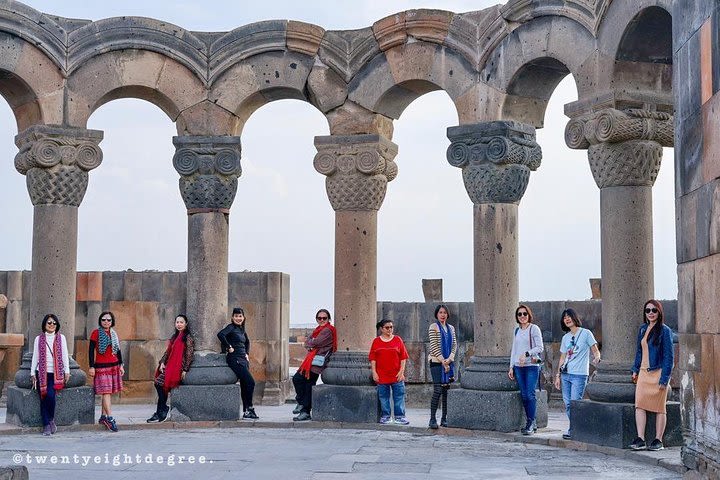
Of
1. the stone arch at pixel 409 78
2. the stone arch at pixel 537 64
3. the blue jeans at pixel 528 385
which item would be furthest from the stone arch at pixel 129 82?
the blue jeans at pixel 528 385

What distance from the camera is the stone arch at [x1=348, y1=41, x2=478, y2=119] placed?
13.1m

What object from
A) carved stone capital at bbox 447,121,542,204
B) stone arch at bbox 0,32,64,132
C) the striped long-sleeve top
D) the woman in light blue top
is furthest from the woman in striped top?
stone arch at bbox 0,32,64,132

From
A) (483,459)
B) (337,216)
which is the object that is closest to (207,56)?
(337,216)

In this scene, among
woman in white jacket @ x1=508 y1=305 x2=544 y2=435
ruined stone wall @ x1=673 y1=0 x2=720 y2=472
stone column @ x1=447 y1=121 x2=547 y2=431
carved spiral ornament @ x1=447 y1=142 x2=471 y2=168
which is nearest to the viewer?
ruined stone wall @ x1=673 y1=0 x2=720 y2=472

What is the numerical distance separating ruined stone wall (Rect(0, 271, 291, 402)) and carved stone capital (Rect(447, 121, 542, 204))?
15.5ft

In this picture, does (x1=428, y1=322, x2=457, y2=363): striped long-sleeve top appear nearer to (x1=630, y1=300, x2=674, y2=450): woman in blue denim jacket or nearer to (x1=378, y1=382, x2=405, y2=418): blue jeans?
(x1=378, y1=382, x2=405, y2=418): blue jeans

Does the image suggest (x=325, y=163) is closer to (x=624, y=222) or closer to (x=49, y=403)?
(x=624, y=222)

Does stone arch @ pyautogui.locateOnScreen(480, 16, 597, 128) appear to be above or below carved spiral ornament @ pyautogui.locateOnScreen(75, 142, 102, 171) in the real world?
above

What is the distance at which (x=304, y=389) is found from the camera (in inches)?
534

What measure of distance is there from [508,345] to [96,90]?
5.74 m

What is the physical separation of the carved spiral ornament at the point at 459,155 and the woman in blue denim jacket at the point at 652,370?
3113mm

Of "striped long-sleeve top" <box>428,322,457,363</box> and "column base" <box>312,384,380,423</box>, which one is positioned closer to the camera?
"striped long-sleeve top" <box>428,322,457,363</box>

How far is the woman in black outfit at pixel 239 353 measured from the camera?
13.5m

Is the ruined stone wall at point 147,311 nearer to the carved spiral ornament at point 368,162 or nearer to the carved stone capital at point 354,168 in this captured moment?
the carved stone capital at point 354,168
